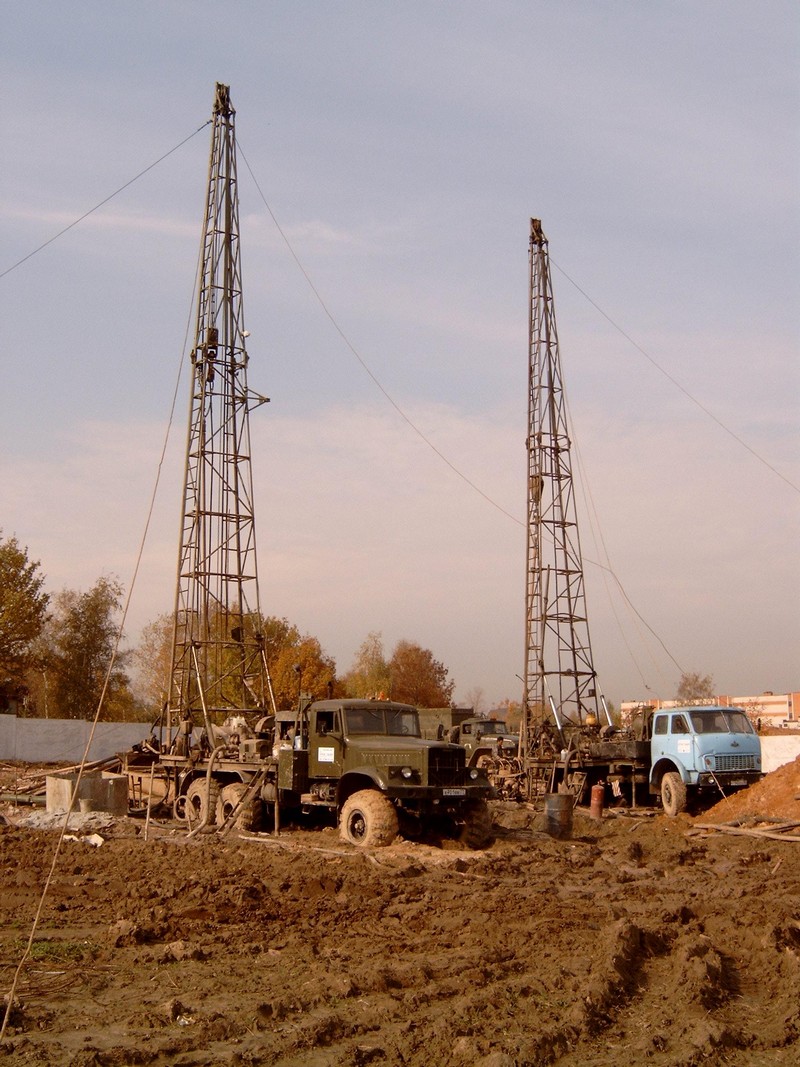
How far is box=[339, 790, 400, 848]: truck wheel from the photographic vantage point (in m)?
15.6

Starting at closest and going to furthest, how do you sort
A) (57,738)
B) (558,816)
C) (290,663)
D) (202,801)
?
(558,816) < (202,801) < (57,738) < (290,663)

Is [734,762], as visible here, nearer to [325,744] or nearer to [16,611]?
[325,744]

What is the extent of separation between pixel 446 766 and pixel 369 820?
4.77ft

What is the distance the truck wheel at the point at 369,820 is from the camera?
15.6 meters

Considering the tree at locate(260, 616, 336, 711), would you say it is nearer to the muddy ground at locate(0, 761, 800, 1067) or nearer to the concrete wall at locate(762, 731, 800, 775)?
the concrete wall at locate(762, 731, 800, 775)

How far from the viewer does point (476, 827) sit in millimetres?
16562

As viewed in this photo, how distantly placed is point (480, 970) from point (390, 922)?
89.5 inches

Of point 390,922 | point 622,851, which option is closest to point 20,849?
point 390,922

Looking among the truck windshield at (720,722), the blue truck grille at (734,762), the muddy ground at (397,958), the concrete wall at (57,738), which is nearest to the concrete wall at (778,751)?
the concrete wall at (57,738)

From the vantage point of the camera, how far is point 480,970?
26.3 feet

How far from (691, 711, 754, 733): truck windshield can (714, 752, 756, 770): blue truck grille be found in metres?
0.57

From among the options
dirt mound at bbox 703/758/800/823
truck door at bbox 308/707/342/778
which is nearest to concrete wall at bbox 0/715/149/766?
truck door at bbox 308/707/342/778

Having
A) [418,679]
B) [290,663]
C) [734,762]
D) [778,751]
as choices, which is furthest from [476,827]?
[418,679]

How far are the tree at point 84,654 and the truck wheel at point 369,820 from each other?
134 feet
